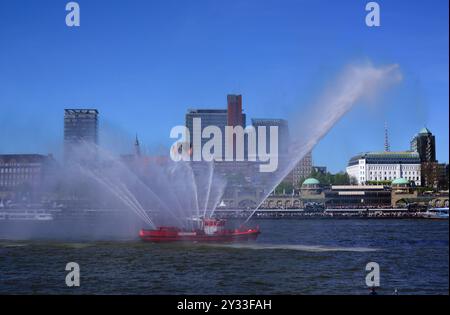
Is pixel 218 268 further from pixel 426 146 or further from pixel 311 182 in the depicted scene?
pixel 426 146

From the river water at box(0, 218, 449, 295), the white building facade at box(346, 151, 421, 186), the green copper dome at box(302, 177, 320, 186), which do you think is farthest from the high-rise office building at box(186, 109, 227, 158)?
the river water at box(0, 218, 449, 295)

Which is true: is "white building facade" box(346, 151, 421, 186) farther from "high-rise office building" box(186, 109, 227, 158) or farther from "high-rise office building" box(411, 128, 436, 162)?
"high-rise office building" box(186, 109, 227, 158)

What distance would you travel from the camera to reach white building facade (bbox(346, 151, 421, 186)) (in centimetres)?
14750

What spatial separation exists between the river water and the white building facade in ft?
375

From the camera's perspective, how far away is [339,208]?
113000 mm

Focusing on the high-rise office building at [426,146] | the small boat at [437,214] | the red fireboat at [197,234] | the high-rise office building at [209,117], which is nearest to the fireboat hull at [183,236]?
the red fireboat at [197,234]

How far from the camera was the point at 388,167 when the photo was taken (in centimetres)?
14938

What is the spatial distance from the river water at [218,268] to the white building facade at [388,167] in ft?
375

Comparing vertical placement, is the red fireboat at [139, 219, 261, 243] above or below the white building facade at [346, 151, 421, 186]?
below

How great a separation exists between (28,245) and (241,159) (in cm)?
5628

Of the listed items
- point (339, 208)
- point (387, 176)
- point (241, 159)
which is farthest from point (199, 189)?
point (387, 176)

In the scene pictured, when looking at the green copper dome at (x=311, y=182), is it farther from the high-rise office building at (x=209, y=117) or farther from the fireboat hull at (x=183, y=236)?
the fireboat hull at (x=183, y=236)

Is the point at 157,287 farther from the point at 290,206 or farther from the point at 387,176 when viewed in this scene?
the point at 387,176
